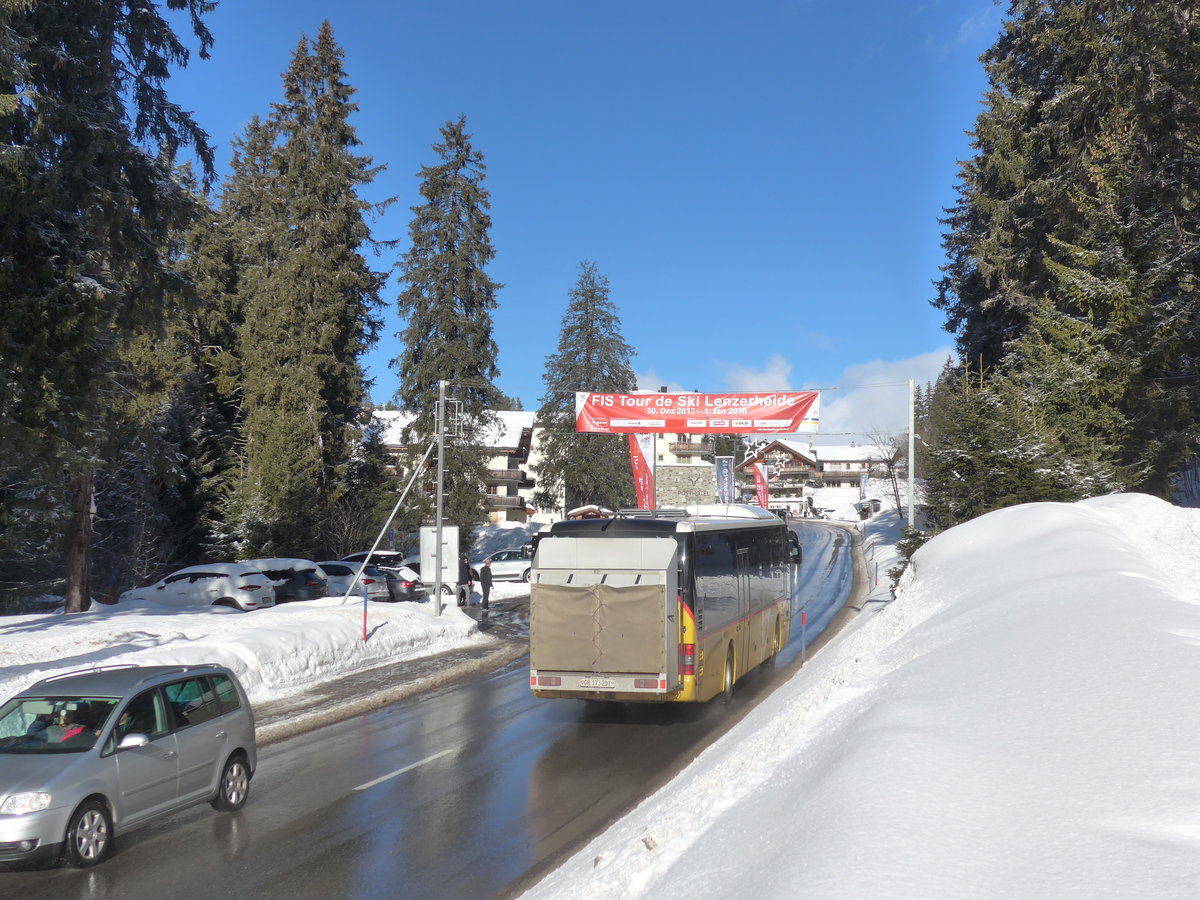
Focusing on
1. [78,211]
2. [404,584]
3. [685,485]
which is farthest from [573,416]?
[78,211]

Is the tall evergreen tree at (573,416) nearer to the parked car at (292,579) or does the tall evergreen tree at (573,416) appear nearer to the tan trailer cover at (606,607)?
the parked car at (292,579)

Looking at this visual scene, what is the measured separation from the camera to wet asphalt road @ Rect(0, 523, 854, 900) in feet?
25.3

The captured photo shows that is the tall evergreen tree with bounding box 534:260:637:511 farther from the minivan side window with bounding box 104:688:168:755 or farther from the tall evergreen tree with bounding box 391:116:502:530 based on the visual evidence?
the minivan side window with bounding box 104:688:168:755

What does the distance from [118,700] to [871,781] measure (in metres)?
7.32

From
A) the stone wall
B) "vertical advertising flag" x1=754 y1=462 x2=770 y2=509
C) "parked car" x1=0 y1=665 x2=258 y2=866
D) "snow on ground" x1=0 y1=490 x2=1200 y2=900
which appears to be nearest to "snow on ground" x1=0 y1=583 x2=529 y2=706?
"parked car" x1=0 y1=665 x2=258 y2=866

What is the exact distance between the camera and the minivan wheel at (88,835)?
7.69 metres

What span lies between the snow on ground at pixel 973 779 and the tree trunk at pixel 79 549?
798 inches

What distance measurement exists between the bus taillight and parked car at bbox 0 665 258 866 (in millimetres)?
6226

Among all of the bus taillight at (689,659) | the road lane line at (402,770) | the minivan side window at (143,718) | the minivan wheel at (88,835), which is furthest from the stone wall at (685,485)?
the minivan wheel at (88,835)

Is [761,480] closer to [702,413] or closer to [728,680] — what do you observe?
[702,413]

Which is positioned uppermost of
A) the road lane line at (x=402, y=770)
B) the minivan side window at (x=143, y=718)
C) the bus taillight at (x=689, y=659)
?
the minivan side window at (x=143, y=718)

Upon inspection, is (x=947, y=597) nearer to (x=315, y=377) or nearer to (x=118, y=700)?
(x=118, y=700)

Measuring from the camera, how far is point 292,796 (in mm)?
10461

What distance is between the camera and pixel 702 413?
95.6 feet
